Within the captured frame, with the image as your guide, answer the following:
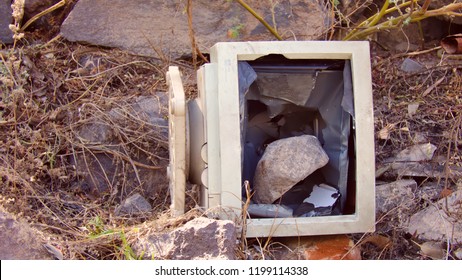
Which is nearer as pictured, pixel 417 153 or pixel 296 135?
pixel 296 135

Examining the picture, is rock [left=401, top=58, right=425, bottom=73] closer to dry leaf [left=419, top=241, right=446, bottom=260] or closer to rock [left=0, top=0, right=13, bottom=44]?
dry leaf [left=419, top=241, right=446, bottom=260]

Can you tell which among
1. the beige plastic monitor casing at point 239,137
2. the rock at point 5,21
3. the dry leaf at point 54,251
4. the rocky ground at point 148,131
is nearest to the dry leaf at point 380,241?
the rocky ground at point 148,131

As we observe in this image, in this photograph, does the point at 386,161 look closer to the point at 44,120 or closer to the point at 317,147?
the point at 317,147

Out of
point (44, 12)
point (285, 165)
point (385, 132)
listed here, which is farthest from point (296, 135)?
point (44, 12)

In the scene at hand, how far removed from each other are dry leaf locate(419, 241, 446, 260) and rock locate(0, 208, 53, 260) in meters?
1.52

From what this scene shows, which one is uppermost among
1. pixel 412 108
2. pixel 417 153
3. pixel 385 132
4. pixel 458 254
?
pixel 412 108

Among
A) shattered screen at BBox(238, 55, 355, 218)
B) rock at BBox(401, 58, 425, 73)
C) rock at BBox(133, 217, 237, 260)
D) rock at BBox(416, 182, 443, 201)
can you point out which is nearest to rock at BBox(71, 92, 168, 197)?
shattered screen at BBox(238, 55, 355, 218)

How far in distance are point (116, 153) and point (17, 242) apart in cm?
101

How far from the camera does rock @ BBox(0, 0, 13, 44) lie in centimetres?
385

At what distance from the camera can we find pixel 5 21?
3865 mm

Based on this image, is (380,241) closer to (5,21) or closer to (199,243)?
(199,243)

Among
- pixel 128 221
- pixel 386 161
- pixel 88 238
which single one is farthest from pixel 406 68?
pixel 88 238

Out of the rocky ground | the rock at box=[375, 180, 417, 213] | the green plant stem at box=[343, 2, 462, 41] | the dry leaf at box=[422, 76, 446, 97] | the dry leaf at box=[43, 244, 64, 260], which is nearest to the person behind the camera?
the dry leaf at box=[43, 244, 64, 260]

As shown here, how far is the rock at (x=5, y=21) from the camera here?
152 inches
